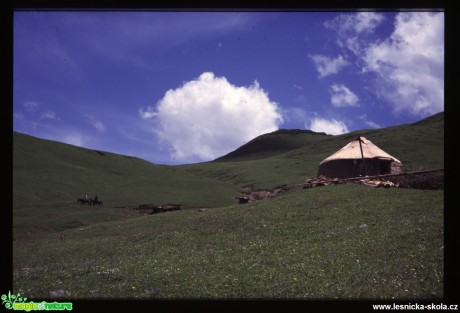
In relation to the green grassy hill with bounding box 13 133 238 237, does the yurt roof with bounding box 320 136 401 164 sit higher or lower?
higher

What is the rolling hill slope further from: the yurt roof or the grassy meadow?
the grassy meadow

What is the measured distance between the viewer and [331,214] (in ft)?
92.7

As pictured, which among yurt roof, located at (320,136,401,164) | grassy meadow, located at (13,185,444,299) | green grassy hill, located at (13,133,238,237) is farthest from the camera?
yurt roof, located at (320,136,401,164)

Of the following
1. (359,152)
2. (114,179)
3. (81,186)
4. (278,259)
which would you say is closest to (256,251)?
(278,259)
